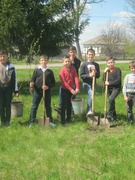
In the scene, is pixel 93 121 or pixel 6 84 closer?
pixel 6 84

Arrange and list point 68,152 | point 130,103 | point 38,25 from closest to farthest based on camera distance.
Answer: point 68,152, point 130,103, point 38,25

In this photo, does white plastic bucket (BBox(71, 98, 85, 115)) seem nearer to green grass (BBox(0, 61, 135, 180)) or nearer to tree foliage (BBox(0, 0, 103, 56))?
green grass (BBox(0, 61, 135, 180))

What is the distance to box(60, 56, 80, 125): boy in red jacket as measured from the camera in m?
6.77

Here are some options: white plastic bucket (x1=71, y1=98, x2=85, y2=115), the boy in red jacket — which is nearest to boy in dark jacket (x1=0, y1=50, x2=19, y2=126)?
the boy in red jacket

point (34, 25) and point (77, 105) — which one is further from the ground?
point (34, 25)

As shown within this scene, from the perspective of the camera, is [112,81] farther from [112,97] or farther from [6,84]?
[6,84]

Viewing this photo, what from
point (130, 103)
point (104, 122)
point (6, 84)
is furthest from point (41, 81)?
point (130, 103)

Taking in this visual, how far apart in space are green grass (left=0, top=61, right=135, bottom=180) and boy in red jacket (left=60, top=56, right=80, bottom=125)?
0.49 m

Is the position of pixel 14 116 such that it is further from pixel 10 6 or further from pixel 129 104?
pixel 10 6

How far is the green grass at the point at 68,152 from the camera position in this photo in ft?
13.7

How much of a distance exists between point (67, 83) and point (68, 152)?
7.23 ft

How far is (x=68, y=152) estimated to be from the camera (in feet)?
16.2

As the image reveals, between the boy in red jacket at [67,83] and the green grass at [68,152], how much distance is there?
49cm

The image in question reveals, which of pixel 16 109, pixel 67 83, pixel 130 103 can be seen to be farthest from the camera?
pixel 16 109
